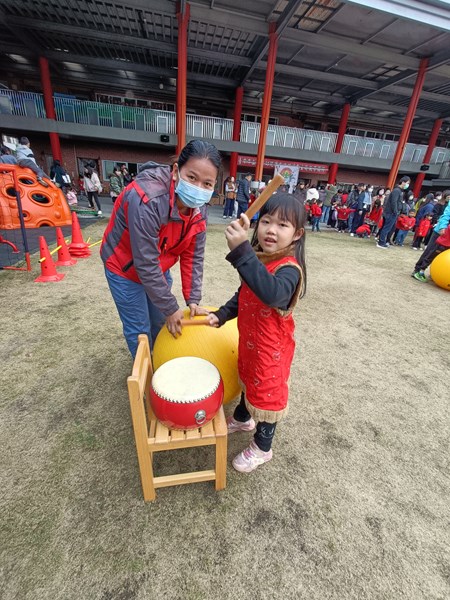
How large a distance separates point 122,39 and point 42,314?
14744 millimetres

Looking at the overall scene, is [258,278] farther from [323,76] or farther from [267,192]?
[323,76]

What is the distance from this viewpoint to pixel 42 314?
392cm

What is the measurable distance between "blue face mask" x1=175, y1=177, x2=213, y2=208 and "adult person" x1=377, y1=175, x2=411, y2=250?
9326 millimetres

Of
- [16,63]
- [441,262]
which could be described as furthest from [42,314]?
[16,63]

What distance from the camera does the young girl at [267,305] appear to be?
145cm

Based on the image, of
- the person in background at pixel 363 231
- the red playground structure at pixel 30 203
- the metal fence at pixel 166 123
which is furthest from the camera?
the metal fence at pixel 166 123

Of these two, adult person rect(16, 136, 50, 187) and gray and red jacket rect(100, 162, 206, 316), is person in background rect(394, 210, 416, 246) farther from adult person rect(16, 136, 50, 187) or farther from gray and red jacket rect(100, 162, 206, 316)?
adult person rect(16, 136, 50, 187)

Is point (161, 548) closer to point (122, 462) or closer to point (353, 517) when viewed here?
point (122, 462)

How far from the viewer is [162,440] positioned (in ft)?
5.35

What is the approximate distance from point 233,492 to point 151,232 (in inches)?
68.7

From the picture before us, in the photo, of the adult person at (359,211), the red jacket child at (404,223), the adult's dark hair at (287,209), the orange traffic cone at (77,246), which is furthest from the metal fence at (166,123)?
the adult's dark hair at (287,209)

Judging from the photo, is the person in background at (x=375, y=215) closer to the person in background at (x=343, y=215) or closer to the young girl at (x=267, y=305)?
the person in background at (x=343, y=215)

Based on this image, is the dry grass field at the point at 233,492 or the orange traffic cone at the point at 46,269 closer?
the dry grass field at the point at 233,492

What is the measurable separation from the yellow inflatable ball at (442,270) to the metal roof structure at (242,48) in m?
8.56
